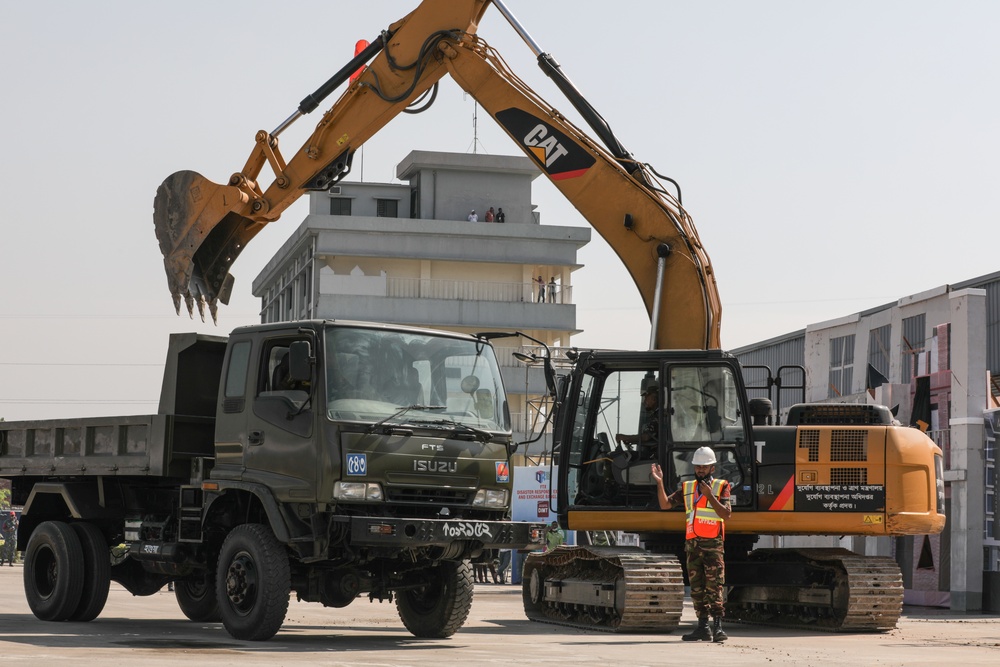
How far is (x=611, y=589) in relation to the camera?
50.4 feet

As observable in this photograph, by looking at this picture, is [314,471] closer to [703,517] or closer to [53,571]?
[703,517]

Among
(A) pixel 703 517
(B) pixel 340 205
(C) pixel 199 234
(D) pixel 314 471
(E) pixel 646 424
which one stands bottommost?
(A) pixel 703 517

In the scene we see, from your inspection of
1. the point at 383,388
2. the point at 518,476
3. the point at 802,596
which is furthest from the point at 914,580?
the point at 383,388

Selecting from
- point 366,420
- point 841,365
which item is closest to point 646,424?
point 366,420

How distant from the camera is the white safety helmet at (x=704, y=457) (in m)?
14.2

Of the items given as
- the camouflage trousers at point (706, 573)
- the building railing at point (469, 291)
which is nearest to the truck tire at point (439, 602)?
the camouflage trousers at point (706, 573)

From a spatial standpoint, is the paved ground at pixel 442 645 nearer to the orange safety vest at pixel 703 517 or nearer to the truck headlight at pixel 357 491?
the orange safety vest at pixel 703 517

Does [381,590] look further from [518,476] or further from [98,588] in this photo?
[518,476]

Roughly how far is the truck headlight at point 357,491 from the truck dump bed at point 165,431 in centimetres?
255

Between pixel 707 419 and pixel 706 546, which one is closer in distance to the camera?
pixel 706 546

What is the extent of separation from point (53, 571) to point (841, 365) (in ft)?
47.7

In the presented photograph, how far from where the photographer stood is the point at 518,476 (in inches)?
1270

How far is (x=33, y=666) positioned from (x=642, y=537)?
27.6 ft

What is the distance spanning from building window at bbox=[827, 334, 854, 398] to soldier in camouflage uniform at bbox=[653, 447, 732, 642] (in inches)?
470
